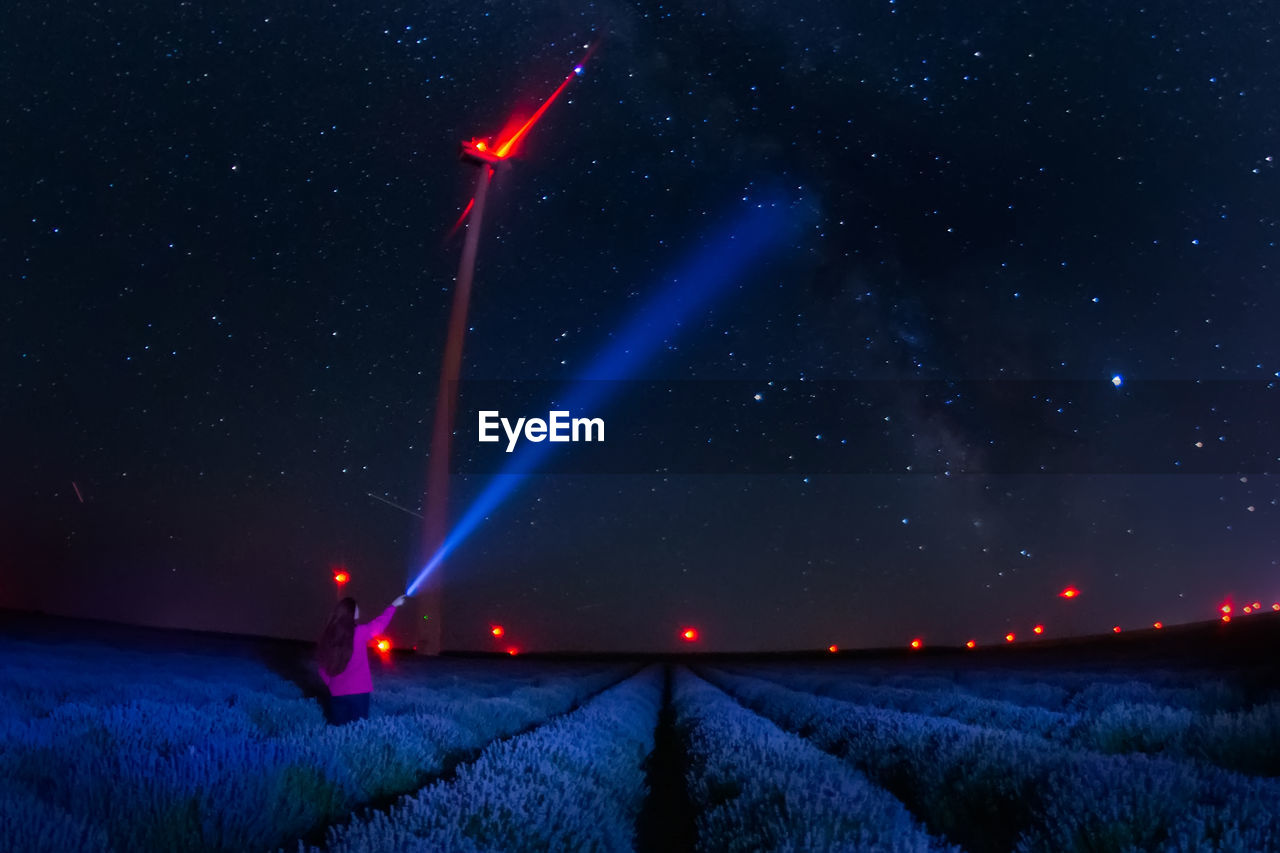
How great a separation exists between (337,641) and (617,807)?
16.8 ft

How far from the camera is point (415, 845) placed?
111 inches

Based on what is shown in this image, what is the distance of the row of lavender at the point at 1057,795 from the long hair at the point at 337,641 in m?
5.45

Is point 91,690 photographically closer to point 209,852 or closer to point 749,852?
point 209,852

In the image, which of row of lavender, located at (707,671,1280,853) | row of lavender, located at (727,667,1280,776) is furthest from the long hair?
row of lavender, located at (727,667,1280,776)

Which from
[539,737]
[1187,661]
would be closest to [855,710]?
[539,737]

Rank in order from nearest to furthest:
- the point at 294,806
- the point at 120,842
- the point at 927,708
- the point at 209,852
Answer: the point at 120,842, the point at 209,852, the point at 294,806, the point at 927,708

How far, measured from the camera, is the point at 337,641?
8281 mm

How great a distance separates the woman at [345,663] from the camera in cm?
827

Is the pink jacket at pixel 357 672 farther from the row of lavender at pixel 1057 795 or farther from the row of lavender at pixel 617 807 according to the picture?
the row of lavender at pixel 1057 795

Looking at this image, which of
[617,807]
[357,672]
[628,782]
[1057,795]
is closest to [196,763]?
[617,807]

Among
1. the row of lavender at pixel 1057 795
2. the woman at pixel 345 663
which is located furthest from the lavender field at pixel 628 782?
the woman at pixel 345 663

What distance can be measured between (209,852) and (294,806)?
609mm

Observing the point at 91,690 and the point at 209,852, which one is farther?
the point at 91,690

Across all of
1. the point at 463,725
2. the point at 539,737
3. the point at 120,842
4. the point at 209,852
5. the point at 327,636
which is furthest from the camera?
the point at 327,636
